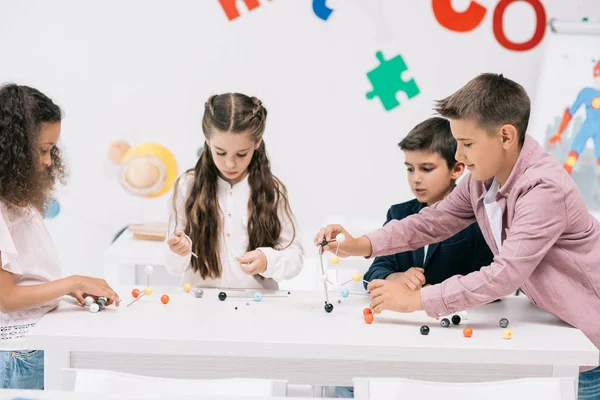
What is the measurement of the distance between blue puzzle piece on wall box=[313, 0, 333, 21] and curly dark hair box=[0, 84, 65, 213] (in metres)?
2.30

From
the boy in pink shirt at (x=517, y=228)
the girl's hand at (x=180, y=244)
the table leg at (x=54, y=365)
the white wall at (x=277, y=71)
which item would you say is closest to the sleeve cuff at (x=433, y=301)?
the boy in pink shirt at (x=517, y=228)

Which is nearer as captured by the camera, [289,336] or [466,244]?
[289,336]

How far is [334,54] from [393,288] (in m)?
2.41

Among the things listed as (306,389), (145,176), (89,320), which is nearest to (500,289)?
(306,389)

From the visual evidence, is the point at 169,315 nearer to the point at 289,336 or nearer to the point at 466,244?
the point at 289,336

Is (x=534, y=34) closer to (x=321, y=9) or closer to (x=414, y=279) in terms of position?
(x=321, y=9)

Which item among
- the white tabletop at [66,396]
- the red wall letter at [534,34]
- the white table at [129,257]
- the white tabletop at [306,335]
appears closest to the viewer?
the white tabletop at [66,396]

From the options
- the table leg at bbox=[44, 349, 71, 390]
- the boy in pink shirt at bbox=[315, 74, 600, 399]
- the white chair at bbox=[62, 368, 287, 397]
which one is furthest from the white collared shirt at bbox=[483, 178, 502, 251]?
the table leg at bbox=[44, 349, 71, 390]

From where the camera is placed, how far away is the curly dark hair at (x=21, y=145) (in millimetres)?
2033

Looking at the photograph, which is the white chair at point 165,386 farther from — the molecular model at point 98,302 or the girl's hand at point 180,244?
the girl's hand at point 180,244

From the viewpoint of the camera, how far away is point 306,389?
2.43 meters

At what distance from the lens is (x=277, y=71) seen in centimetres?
420

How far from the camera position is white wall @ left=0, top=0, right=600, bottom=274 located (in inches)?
164

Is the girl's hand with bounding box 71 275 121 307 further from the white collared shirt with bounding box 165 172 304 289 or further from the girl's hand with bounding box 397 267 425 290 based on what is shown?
the girl's hand with bounding box 397 267 425 290
